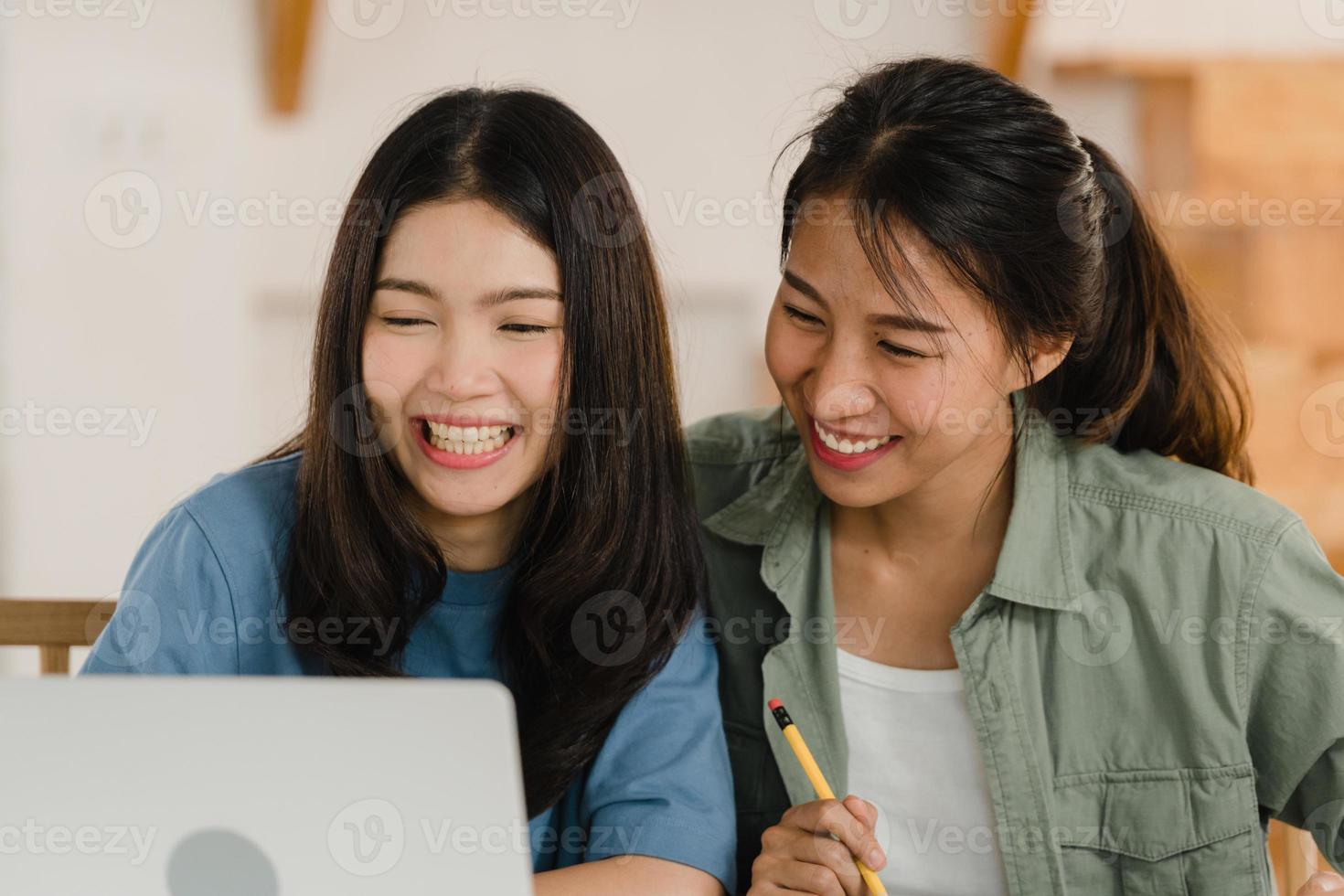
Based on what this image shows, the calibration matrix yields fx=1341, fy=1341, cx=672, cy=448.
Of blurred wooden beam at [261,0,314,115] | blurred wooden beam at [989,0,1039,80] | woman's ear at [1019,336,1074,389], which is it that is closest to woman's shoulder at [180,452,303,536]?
woman's ear at [1019,336,1074,389]

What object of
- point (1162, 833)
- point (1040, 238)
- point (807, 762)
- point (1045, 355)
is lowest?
point (1162, 833)

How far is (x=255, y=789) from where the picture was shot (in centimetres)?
57

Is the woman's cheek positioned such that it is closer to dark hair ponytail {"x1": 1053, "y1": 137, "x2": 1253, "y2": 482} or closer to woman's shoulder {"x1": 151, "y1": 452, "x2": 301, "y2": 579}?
dark hair ponytail {"x1": 1053, "y1": 137, "x2": 1253, "y2": 482}

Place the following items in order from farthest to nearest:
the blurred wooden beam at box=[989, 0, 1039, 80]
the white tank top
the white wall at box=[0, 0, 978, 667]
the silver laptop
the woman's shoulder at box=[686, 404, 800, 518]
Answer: the blurred wooden beam at box=[989, 0, 1039, 80]
the white wall at box=[0, 0, 978, 667]
the woman's shoulder at box=[686, 404, 800, 518]
the white tank top
the silver laptop

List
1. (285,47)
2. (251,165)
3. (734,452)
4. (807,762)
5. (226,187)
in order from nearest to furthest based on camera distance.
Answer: (807,762) → (734,452) → (285,47) → (226,187) → (251,165)

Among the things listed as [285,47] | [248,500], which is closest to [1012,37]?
[285,47]

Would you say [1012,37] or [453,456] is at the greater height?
[1012,37]

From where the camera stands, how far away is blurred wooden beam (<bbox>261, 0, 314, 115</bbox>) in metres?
3.65

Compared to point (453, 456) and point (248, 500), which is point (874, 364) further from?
point (248, 500)

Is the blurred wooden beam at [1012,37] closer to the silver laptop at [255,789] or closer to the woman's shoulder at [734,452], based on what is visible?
the woman's shoulder at [734,452]

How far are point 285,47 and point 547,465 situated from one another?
121 inches

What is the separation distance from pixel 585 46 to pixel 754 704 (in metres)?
3.27

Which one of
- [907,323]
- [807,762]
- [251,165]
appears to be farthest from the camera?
[251,165]

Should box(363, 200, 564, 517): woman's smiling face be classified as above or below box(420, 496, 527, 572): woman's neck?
above
